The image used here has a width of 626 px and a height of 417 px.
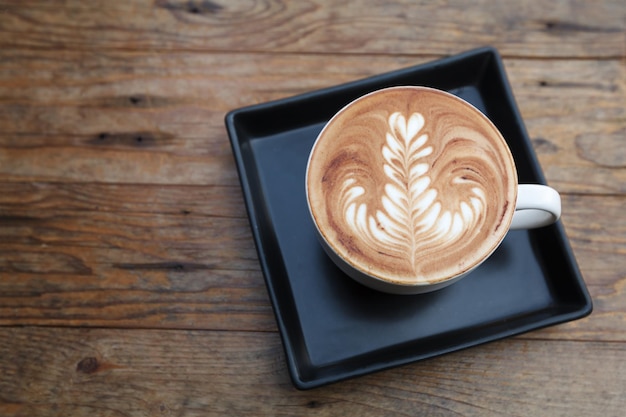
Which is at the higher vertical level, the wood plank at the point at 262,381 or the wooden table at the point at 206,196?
the wooden table at the point at 206,196

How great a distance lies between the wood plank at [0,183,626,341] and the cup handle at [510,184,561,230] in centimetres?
22

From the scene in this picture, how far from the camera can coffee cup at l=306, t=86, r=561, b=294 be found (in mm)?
796

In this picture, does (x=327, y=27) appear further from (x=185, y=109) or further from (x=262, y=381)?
(x=262, y=381)

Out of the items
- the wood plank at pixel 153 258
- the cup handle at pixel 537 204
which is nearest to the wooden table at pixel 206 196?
the wood plank at pixel 153 258

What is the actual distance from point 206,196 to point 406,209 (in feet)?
1.28

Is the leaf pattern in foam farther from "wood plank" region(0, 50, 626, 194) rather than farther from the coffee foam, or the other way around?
"wood plank" region(0, 50, 626, 194)

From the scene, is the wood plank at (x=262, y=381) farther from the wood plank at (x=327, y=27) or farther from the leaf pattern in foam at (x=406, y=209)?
the wood plank at (x=327, y=27)

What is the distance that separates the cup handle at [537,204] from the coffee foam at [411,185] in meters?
0.02

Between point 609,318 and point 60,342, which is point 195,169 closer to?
point 60,342

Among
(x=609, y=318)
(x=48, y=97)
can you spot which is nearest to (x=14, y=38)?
(x=48, y=97)

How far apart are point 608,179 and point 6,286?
1045mm

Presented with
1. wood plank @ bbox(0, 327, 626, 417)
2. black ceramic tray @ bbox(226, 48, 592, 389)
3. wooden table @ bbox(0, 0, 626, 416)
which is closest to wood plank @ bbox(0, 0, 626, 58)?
wooden table @ bbox(0, 0, 626, 416)

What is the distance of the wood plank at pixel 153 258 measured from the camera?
999mm

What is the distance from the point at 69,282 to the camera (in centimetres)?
102
